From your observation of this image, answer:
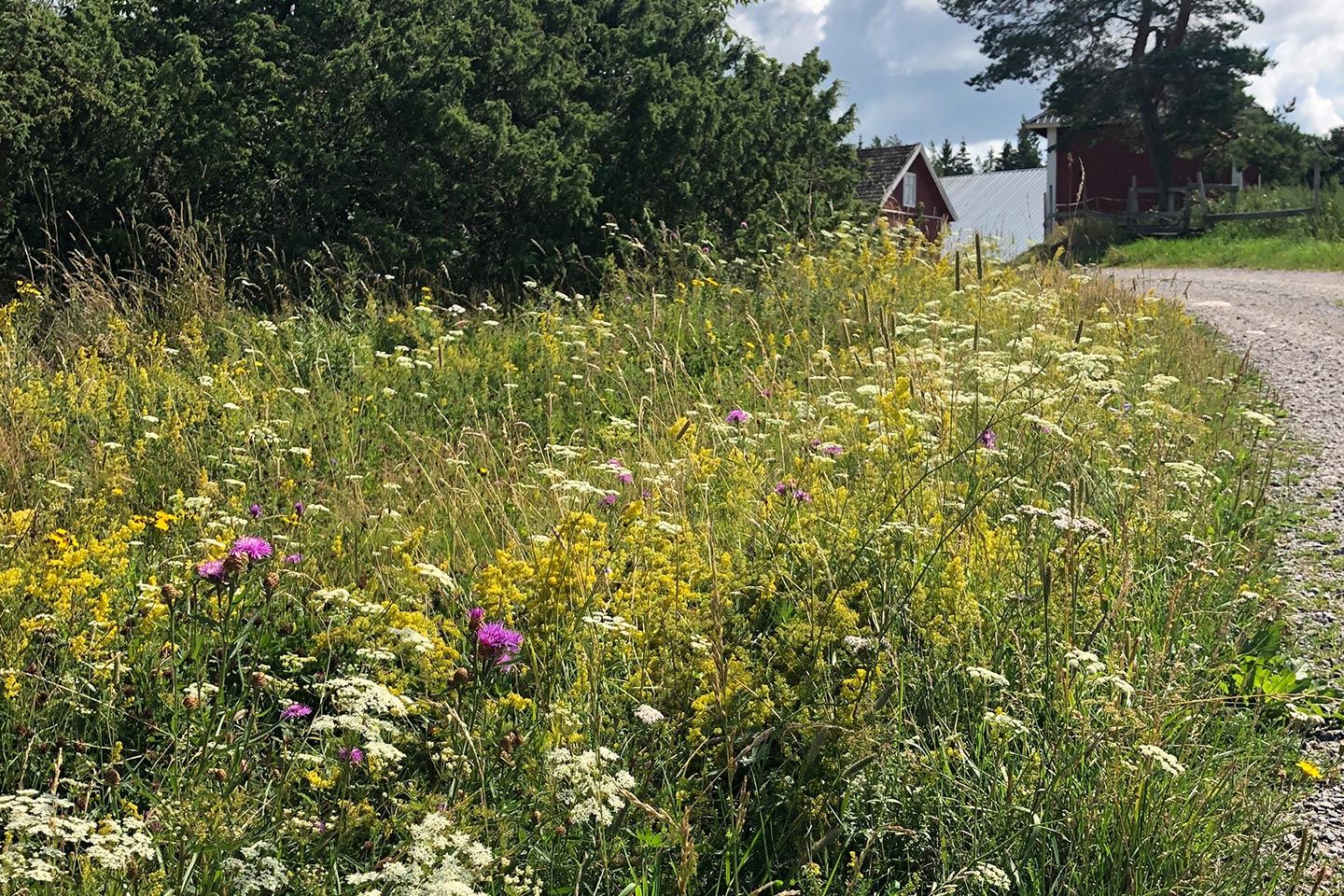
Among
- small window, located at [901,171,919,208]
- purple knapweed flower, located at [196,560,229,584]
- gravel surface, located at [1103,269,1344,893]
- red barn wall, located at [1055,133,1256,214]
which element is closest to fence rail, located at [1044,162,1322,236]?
red barn wall, located at [1055,133,1256,214]

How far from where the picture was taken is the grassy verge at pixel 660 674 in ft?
6.55

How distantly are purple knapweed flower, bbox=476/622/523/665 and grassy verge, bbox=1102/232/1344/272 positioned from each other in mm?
20891

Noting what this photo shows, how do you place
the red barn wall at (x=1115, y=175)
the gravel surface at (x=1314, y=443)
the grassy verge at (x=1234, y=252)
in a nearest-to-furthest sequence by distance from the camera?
the gravel surface at (x=1314, y=443) < the grassy verge at (x=1234, y=252) < the red barn wall at (x=1115, y=175)

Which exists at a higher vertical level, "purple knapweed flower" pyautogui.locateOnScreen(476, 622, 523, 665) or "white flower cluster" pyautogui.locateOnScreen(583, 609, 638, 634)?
"purple knapweed flower" pyautogui.locateOnScreen(476, 622, 523, 665)

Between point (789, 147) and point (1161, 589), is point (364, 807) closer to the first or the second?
point (1161, 589)

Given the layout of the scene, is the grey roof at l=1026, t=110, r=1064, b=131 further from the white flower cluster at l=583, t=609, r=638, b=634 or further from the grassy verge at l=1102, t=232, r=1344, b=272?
the white flower cluster at l=583, t=609, r=638, b=634

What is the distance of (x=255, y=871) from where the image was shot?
68.9 inches

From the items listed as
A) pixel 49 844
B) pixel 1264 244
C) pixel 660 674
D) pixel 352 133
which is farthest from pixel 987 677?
pixel 1264 244

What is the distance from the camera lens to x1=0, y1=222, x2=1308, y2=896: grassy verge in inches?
78.5

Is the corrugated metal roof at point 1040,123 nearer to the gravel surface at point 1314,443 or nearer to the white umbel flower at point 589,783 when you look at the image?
the gravel surface at point 1314,443

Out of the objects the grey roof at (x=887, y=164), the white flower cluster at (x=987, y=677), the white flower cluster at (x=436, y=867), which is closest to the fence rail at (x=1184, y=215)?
the grey roof at (x=887, y=164)

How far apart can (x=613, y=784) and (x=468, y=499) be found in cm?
212

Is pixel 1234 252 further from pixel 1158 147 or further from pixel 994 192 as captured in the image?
pixel 994 192

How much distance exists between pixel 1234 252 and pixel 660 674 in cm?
2380
